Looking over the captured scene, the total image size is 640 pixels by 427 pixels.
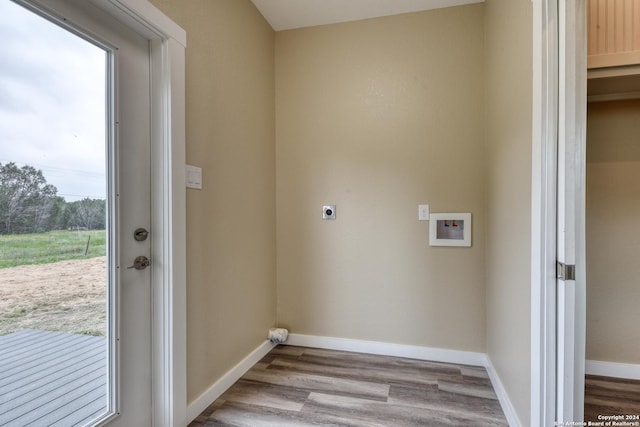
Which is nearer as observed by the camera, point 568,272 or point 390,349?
point 568,272

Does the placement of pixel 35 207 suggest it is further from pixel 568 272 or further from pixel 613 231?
Answer: pixel 613 231

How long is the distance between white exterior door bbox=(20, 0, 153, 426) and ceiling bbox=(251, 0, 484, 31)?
1.26 metres

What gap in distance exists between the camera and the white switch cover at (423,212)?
2312 millimetres

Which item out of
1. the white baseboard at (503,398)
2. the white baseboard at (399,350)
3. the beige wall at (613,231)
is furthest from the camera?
the white baseboard at (399,350)

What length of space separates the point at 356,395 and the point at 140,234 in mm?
1579

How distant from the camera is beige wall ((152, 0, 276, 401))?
169cm

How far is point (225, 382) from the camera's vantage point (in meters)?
1.92

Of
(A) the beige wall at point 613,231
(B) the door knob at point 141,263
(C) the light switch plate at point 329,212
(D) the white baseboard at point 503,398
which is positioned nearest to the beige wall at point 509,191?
(D) the white baseboard at point 503,398

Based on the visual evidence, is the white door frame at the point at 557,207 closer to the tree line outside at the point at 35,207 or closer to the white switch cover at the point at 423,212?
the white switch cover at the point at 423,212

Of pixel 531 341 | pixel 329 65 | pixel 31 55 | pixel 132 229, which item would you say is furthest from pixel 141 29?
pixel 531 341

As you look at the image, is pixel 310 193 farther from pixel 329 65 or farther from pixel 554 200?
pixel 554 200

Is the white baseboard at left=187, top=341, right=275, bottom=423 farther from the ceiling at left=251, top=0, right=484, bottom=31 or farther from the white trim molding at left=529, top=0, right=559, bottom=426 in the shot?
the ceiling at left=251, top=0, right=484, bottom=31

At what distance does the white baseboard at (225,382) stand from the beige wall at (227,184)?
0.14 ft

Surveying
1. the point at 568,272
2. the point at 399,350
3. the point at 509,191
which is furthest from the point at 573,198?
the point at 399,350
